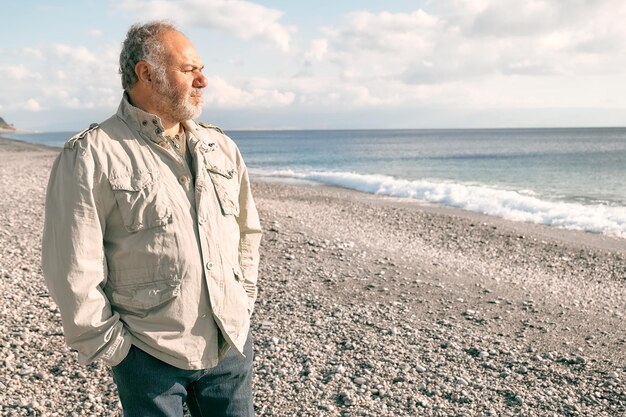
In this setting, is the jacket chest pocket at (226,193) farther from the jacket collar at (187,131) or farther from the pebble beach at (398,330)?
the pebble beach at (398,330)

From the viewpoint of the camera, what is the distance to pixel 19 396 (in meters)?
5.24

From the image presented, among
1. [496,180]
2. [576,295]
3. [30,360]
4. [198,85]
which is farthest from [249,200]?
[496,180]

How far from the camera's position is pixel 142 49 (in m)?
2.58

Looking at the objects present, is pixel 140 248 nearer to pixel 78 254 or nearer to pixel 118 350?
pixel 78 254

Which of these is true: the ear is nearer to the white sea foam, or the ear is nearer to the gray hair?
the gray hair

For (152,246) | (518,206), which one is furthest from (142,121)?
(518,206)

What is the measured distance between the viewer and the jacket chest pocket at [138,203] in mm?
2455

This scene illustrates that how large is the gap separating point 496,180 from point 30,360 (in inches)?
1412

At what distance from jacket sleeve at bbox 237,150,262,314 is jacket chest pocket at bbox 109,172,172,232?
0.66m

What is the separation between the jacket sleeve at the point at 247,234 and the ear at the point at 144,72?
64 centimetres

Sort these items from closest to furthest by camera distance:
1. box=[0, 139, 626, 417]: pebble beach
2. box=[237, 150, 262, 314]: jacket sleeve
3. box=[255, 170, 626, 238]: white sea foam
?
box=[237, 150, 262, 314]: jacket sleeve
box=[0, 139, 626, 417]: pebble beach
box=[255, 170, 626, 238]: white sea foam

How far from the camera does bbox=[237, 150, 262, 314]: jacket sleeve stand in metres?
3.06

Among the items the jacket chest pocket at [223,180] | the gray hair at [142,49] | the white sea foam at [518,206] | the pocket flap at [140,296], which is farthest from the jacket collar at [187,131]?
the white sea foam at [518,206]

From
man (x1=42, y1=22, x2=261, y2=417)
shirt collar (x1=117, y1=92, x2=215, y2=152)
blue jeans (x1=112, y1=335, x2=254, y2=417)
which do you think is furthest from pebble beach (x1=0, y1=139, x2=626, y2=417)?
shirt collar (x1=117, y1=92, x2=215, y2=152)
